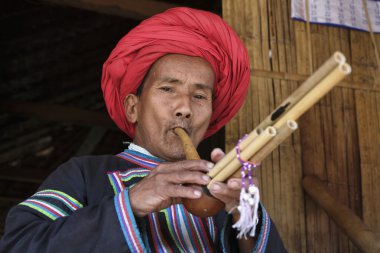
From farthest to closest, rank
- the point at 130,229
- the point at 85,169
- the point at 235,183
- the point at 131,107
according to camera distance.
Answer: the point at 131,107 < the point at 85,169 < the point at 130,229 < the point at 235,183

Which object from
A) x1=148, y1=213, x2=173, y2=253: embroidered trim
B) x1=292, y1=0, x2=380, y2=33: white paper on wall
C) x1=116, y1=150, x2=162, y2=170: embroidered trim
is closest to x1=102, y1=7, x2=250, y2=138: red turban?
x1=116, y1=150, x2=162, y2=170: embroidered trim

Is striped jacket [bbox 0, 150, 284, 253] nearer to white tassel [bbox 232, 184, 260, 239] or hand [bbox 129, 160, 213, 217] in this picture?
hand [bbox 129, 160, 213, 217]

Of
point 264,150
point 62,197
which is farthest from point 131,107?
point 264,150

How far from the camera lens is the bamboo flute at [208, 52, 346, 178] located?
0.89 metres

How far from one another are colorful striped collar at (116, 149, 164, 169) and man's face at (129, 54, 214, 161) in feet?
0.06

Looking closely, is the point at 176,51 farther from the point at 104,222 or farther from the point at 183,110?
the point at 104,222

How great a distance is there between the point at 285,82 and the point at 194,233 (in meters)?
1.03

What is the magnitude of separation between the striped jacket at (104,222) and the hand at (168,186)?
0.10ft

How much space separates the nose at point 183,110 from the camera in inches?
60.0

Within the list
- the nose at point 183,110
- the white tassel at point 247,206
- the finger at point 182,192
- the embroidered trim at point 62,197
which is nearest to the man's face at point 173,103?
the nose at point 183,110

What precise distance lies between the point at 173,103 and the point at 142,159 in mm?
190

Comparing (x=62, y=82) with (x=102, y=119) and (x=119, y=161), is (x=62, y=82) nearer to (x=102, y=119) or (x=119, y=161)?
(x=102, y=119)

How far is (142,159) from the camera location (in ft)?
5.31

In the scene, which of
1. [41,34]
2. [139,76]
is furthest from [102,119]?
[139,76]
